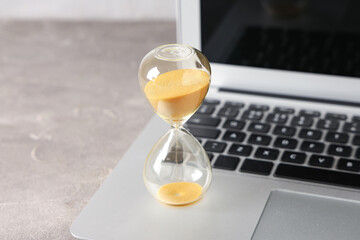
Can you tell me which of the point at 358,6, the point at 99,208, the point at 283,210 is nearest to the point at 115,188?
the point at 99,208

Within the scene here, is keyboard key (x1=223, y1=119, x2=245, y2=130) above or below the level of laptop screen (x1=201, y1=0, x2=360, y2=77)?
below

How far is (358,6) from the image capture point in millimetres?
661

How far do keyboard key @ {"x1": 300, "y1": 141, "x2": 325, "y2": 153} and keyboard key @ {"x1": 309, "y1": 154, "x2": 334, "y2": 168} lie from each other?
15 millimetres

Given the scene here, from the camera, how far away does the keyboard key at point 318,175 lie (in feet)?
1.85

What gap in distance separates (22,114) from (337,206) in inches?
17.7

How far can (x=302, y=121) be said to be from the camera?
2.21ft

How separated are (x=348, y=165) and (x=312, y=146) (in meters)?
0.05

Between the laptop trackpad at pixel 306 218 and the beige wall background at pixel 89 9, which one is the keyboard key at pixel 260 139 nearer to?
the laptop trackpad at pixel 306 218

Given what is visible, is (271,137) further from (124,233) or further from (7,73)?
(7,73)

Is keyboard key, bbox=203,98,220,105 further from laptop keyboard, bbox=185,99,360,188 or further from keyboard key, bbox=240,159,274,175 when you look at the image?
keyboard key, bbox=240,159,274,175

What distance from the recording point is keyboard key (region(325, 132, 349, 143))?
0.63 metres

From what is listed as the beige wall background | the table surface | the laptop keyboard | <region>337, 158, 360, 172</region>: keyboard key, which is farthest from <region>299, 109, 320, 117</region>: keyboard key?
the beige wall background

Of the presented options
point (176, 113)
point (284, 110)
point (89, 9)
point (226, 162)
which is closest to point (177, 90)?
point (176, 113)


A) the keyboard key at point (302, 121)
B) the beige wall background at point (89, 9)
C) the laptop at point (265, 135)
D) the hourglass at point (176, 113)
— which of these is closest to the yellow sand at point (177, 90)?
the hourglass at point (176, 113)
